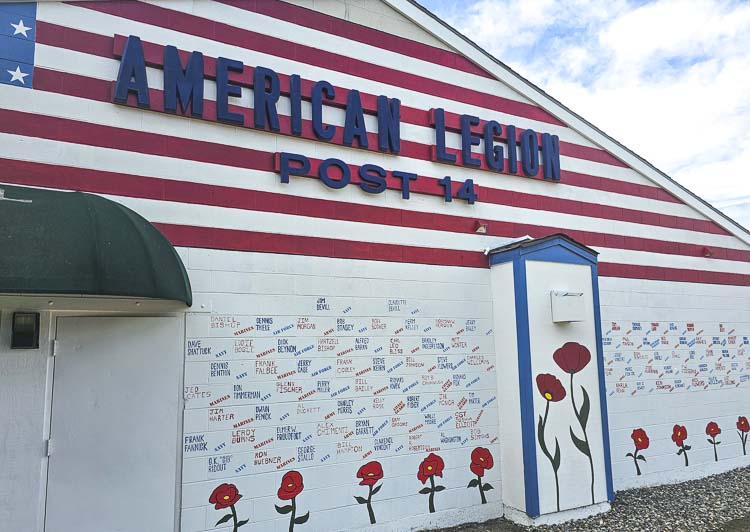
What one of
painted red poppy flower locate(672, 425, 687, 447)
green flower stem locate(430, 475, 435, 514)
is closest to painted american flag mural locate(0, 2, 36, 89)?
green flower stem locate(430, 475, 435, 514)

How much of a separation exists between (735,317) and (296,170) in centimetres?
715

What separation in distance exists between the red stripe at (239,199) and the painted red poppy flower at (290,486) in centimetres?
237

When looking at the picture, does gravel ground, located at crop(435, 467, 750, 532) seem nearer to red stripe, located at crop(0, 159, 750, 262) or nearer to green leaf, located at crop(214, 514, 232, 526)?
green leaf, located at crop(214, 514, 232, 526)

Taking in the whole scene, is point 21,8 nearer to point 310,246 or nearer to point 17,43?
point 17,43

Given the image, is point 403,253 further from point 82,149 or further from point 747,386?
point 747,386

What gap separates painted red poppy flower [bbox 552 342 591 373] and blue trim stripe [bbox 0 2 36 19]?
572cm

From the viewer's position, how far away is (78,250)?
11.5 feet

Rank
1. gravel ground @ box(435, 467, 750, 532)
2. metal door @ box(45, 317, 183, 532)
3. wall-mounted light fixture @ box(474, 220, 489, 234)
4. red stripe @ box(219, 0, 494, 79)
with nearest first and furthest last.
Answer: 1. metal door @ box(45, 317, 183, 532)
2. red stripe @ box(219, 0, 494, 79)
3. gravel ground @ box(435, 467, 750, 532)
4. wall-mounted light fixture @ box(474, 220, 489, 234)

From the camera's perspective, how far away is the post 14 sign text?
4.68 metres

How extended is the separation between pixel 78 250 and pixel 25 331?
1.02 meters

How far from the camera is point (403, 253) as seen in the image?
5.59 m

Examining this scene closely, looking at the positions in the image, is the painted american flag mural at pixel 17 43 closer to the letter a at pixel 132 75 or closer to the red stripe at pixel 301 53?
the red stripe at pixel 301 53

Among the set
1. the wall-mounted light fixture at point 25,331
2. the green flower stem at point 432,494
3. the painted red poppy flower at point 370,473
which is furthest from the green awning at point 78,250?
the green flower stem at point 432,494

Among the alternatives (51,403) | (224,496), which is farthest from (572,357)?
(51,403)
